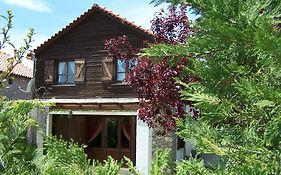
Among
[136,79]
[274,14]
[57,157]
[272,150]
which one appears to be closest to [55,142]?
[57,157]

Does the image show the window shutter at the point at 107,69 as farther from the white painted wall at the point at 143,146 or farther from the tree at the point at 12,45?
the tree at the point at 12,45

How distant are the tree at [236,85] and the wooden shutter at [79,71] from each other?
18.7m

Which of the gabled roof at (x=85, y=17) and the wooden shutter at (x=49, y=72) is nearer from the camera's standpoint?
the gabled roof at (x=85, y=17)

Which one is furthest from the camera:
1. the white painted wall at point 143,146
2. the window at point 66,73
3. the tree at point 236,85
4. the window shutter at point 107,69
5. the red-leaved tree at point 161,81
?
the window at point 66,73

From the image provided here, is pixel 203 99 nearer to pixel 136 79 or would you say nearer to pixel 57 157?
pixel 57 157

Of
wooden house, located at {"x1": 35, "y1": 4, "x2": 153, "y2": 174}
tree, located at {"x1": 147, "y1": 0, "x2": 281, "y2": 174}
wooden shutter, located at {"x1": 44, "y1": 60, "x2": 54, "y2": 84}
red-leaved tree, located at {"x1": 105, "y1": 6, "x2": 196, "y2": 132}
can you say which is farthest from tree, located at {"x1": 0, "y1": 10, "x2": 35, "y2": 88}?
wooden shutter, located at {"x1": 44, "y1": 60, "x2": 54, "y2": 84}

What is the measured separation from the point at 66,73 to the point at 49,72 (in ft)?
2.97

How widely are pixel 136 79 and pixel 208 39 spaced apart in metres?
7.63

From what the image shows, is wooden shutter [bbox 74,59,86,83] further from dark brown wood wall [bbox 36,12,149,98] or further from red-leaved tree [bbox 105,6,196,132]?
red-leaved tree [bbox 105,6,196,132]

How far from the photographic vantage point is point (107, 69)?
64.0 ft

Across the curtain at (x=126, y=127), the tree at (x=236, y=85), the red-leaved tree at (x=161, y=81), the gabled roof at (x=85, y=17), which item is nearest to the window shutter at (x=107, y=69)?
the gabled roof at (x=85, y=17)

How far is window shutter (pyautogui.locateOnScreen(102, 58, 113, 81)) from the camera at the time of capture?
19.4 meters

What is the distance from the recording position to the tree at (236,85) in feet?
4.36

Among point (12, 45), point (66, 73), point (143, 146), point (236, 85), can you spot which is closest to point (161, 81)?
point (12, 45)
